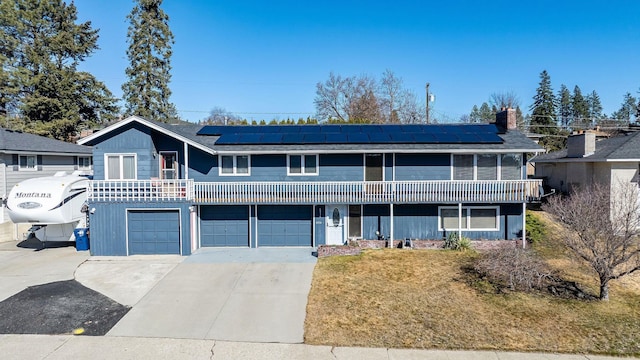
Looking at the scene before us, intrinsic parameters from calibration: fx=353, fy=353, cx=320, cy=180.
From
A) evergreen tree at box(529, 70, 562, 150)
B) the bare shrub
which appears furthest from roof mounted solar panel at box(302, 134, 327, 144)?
evergreen tree at box(529, 70, 562, 150)

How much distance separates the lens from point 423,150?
1548cm

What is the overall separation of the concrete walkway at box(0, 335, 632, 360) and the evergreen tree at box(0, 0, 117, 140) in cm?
2918

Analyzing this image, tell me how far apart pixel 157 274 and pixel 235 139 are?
23.4 feet

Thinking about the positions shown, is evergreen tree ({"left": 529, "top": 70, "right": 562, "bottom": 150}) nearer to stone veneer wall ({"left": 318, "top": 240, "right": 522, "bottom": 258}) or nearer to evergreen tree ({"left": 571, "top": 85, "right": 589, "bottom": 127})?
evergreen tree ({"left": 571, "top": 85, "right": 589, "bottom": 127})

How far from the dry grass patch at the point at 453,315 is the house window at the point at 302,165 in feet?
18.1

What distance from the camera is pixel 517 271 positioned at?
10.9 meters

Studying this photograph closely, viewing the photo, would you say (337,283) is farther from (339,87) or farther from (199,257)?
(339,87)

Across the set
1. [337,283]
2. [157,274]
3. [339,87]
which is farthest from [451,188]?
[339,87]

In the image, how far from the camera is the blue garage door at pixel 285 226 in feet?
53.2

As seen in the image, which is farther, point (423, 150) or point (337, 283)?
point (423, 150)

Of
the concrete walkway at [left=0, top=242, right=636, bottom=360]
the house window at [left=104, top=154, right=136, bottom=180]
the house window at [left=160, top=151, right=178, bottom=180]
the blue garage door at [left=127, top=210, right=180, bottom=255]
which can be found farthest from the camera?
the house window at [left=160, top=151, right=178, bottom=180]

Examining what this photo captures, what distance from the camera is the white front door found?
16047 millimetres

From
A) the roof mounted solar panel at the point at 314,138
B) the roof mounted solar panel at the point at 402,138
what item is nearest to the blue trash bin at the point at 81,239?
the roof mounted solar panel at the point at 314,138

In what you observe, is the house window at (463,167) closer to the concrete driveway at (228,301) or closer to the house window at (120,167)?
the concrete driveway at (228,301)
